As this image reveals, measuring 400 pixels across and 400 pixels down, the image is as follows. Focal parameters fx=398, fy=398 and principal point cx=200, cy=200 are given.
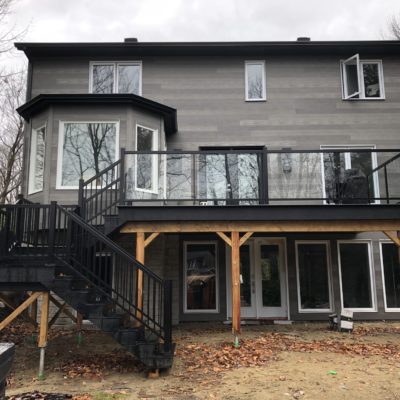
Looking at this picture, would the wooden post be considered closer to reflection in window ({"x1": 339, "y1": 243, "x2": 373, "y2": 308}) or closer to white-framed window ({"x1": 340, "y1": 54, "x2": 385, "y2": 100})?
reflection in window ({"x1": 339, "y1": 243, "x2": 373, "y2": 308})

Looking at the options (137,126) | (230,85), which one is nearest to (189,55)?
(230,85)

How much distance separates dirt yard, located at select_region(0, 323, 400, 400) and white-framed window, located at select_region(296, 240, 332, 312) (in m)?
2.13

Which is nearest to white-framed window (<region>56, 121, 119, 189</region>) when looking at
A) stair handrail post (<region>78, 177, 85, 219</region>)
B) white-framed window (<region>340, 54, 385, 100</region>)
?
stair handrail post (<region>78, 177, 85, 219</region>)

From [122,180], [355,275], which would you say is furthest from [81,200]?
[355,275]

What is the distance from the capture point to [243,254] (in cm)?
1137

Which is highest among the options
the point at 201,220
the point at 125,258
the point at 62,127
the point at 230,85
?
the point at 230,85

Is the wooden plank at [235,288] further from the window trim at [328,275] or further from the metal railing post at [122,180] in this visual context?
the window trim at [328,275]

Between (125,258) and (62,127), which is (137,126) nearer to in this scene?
(62,127)

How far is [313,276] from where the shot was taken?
11.2m

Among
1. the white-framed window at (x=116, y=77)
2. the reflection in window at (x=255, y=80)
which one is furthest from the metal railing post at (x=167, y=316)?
the reflection in window at (x=255, y=80)

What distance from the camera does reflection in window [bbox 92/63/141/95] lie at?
11.8 meters

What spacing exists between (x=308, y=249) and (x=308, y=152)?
3.87 m

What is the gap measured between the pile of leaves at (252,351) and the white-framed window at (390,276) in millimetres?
3569

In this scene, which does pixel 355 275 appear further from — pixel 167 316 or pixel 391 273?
pixel 167 316
